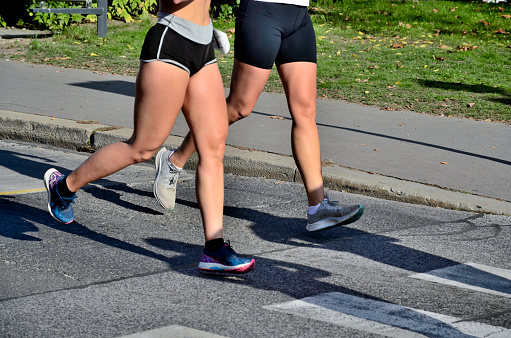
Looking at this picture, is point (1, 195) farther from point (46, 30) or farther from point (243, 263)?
point (46, 30)

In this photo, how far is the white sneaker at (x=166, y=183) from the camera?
4.85 m

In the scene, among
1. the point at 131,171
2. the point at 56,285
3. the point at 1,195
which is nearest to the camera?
the point at 56,285

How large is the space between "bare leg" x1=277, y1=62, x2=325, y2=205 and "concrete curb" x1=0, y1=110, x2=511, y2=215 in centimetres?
113

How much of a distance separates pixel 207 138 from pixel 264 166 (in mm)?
2468

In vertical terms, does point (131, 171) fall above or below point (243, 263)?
below

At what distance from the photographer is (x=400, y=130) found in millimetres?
7789

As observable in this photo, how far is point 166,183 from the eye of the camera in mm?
4887

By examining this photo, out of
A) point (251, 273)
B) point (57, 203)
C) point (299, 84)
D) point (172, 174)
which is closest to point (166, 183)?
point (172, 174)

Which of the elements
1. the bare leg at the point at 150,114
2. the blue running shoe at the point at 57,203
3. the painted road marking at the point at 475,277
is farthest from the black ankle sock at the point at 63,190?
the painted road marking at the point at 475,277

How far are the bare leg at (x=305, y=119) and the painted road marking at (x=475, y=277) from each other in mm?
951

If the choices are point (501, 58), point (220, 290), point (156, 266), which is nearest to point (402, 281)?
point (220, 290)

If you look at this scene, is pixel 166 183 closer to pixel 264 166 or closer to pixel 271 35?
pixel 271 35

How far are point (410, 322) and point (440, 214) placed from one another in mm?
2186

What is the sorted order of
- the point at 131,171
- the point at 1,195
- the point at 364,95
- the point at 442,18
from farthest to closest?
the point at 442,18 < the point at 364,95 < the point at 131,171 < the point at 1,195
